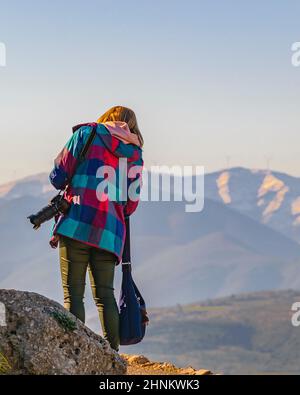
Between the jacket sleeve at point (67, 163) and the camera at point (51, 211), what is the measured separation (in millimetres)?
166

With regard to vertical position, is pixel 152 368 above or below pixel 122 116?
below

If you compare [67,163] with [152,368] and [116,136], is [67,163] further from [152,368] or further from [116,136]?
[152,368]

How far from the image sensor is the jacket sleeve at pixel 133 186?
8.69m

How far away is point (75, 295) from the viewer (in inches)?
335

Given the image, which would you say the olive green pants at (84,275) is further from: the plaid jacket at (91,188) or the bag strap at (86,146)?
the bag strap at (86,146)

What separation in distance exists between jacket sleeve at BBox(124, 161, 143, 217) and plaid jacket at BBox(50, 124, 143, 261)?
19cm

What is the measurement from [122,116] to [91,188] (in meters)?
0.79

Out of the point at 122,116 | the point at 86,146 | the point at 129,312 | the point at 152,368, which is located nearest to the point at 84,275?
the point at 129,312

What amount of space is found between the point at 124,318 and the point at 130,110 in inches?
84.1

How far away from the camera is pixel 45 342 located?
754cm

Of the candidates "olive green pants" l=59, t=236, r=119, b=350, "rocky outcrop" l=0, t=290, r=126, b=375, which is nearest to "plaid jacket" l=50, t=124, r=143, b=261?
"olive green pants" l=59, t=236, r=119, b=350

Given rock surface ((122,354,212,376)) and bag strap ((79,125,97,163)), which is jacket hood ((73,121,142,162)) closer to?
bag strap ((79,125,97,163))
